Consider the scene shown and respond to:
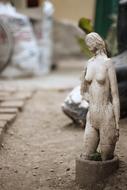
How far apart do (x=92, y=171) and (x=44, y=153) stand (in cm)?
83

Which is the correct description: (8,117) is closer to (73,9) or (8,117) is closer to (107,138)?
(107,138)

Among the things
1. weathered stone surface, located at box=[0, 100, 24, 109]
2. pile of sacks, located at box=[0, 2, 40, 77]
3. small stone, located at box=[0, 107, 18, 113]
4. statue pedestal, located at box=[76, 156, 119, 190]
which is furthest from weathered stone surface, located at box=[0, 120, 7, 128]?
pile of sacks, located at box=[0, 2, 40, 77]

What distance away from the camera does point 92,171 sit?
3756 mm

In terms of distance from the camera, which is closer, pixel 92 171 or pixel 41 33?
pixel 92 171

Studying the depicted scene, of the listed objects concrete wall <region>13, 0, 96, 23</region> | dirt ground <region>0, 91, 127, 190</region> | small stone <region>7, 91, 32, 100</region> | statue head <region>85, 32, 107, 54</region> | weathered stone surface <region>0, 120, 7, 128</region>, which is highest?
concrete wall <region>13, 0, 96, 23</region>

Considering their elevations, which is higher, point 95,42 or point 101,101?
point 95,42

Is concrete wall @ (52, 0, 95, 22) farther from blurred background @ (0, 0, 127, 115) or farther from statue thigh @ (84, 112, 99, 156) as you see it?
statue thigh @ (84, 112, 99, 156)

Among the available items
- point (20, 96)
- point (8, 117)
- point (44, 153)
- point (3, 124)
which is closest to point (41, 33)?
point (20, 96)

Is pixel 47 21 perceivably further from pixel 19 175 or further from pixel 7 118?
pixel 19 175

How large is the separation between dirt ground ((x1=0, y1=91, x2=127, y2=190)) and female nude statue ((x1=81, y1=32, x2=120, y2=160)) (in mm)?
261

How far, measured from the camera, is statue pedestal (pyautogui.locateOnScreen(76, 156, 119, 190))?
12.3ft

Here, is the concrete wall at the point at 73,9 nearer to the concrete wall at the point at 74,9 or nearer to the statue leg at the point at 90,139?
the concrete wall at the point at 74,9

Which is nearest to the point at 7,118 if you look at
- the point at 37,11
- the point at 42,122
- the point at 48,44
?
the point at 42,122

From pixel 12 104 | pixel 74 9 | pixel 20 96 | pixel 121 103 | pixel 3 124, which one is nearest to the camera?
pixel 3 124
